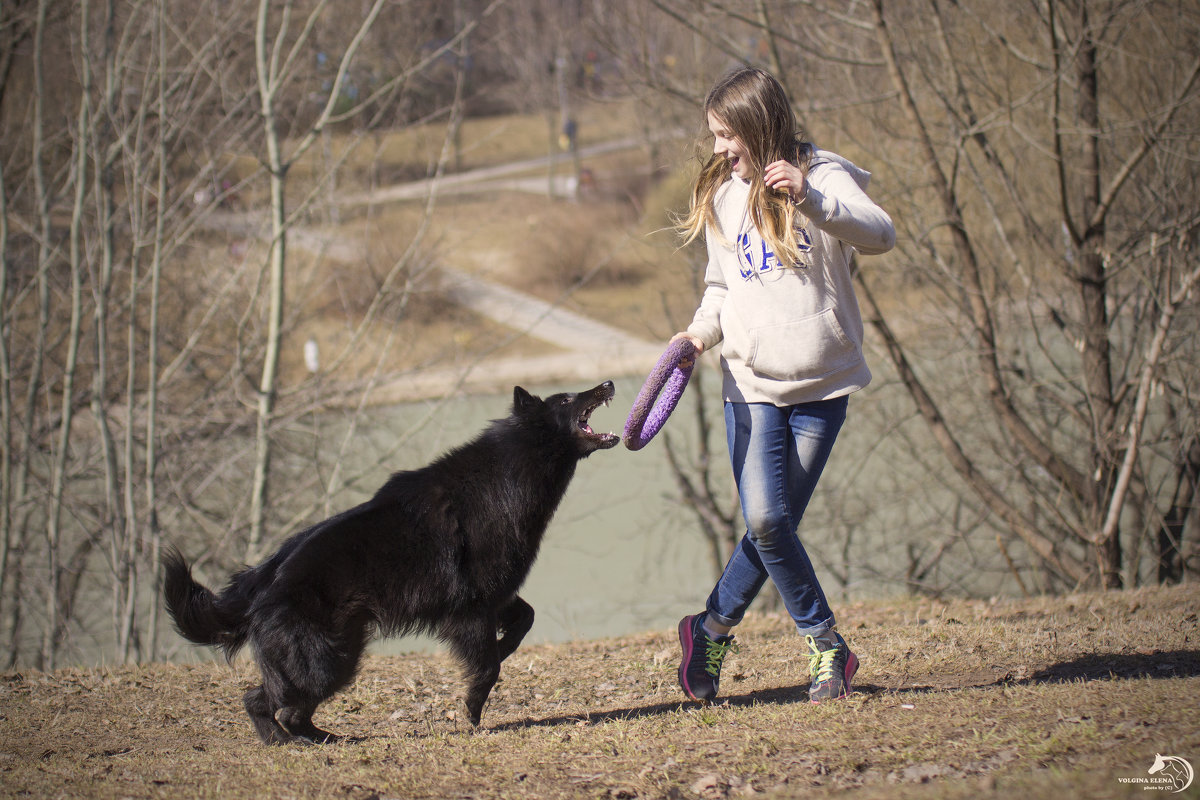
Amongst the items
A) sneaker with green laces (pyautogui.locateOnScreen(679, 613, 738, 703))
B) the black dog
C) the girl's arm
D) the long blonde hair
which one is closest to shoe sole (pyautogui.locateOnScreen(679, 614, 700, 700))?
sneaker with green laces (pyautogui.locateOnScreen(679, 613, 738, 703))

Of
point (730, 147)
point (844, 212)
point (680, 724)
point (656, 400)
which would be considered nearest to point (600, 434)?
point (656, 400)

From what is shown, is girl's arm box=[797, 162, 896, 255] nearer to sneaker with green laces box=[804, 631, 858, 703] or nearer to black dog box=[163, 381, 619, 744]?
black dog box=[163, 381, 619, 744]

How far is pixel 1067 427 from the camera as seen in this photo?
37.2 feet

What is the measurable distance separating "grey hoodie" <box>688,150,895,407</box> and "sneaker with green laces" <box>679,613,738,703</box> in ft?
3.50

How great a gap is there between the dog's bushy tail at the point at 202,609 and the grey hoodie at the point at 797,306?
7.37 ft

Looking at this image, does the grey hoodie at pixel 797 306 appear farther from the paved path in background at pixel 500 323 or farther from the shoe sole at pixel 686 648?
the paved path in background at pixel 500 323

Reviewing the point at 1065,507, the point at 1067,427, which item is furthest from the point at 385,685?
the point at 1067,427

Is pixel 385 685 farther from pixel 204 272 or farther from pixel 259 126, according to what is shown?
pixel 204 272

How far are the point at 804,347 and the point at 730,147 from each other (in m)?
0.76

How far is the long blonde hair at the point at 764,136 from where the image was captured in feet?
10.7

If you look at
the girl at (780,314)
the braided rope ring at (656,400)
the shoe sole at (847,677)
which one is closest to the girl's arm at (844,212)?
the girl at (780,314)

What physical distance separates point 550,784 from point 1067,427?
10148mm

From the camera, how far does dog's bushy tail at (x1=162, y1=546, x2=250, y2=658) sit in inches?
150

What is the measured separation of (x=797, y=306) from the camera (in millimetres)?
3357
